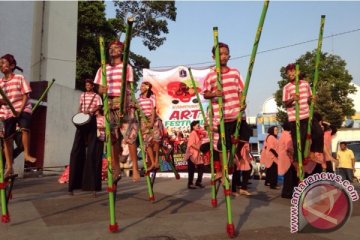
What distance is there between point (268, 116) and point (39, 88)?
40329mm

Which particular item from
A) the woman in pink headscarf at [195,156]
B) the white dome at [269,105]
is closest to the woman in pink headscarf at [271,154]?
the woman in pink headscarf at [195,156]

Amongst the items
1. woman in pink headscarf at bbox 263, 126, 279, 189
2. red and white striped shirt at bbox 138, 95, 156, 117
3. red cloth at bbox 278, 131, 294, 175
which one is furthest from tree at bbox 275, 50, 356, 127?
red and white striped shirt at bbox 138, 95, 156, 117

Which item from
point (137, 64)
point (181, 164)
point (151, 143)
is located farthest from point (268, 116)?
point (151, 143)

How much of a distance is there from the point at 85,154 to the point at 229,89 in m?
3.40

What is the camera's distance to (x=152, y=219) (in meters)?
5.36

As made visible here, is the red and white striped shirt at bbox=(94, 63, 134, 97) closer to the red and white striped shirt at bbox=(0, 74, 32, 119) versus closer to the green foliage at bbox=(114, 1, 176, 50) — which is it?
the red and white striped shirt at bbox=(0, 74, 32, 119)

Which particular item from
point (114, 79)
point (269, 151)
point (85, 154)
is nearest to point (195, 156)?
point (269, 151)

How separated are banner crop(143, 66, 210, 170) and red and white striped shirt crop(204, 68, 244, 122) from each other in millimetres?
8317

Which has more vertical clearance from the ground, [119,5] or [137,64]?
[119,5]

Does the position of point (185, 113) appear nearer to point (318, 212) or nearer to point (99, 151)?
point (99, 151)

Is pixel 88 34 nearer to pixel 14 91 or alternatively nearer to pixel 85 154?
pixel 85 154

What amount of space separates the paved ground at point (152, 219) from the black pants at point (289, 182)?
1.15 ft

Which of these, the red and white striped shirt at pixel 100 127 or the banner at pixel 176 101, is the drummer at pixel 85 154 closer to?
the red and white striped shirt at pixel 100 127

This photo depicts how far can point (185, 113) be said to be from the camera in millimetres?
14547
